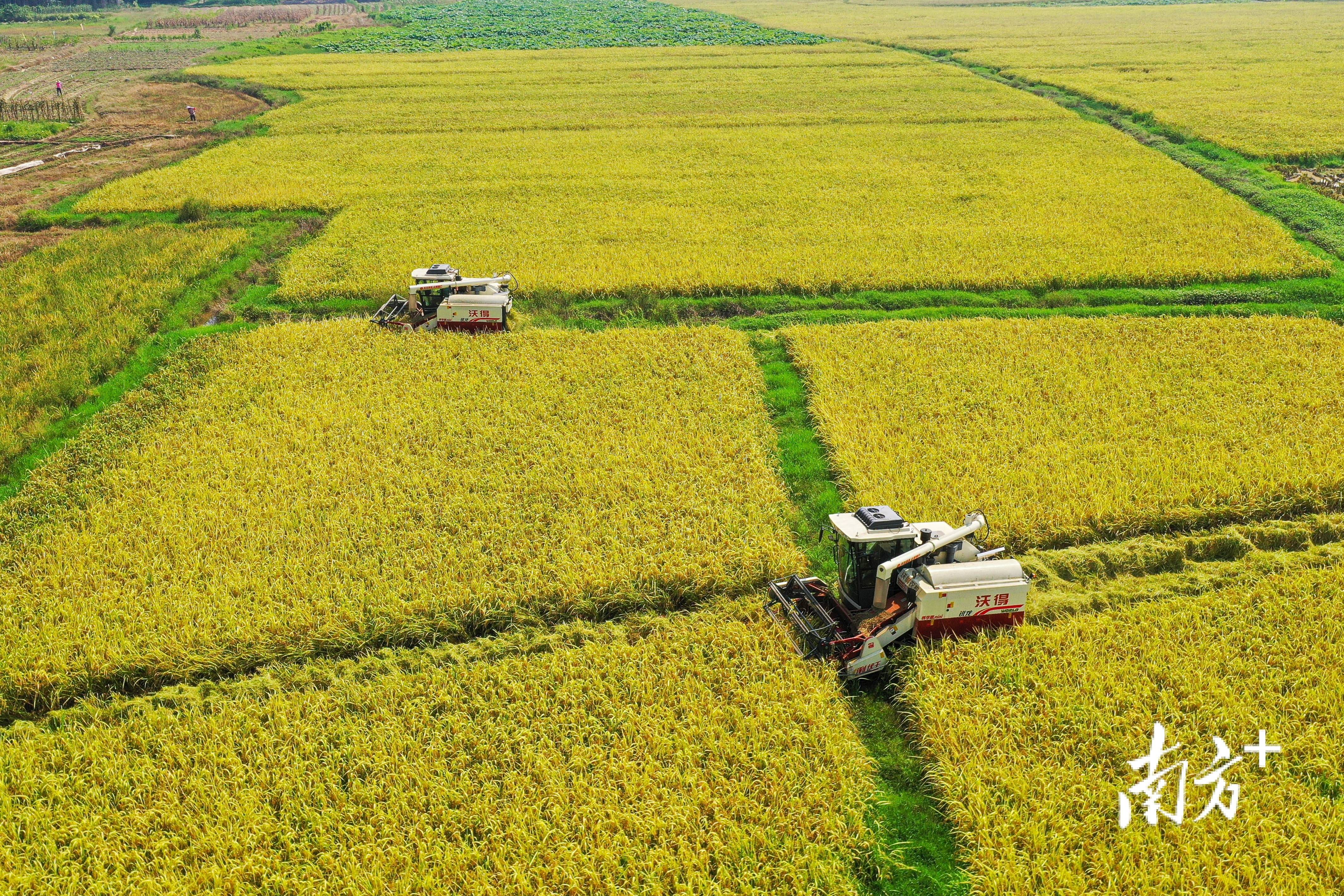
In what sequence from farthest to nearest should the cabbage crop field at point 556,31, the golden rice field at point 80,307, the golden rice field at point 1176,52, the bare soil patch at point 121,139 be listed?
the cabbage crop field at point 556,31
the golden rice field at point 1176,52
the bare soil patch at point 121,139
the golden rice field at point 80,307

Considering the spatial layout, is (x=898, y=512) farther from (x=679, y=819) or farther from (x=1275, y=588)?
(x=679, y=819)

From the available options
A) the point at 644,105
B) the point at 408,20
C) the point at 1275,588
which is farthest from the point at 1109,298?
the point at 408,20

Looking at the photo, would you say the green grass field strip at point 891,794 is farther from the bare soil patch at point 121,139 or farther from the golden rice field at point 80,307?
the bare soil patch at point 121,139

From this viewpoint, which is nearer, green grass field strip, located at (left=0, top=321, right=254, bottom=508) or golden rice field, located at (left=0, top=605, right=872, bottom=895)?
golden rice field, located at (left=0, top=605, right=872, bottom=895)

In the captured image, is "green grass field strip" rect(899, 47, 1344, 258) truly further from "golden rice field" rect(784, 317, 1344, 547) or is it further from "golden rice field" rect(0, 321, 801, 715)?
"golden rice field" rect(0, 321, 801, 715)

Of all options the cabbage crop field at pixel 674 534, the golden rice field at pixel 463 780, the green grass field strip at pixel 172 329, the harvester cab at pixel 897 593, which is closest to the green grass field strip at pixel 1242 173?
the cabbage crop field at pixel 674 534

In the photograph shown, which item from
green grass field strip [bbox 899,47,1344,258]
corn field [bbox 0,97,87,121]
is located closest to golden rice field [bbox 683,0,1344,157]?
green grass field strip [bbox 899,47,1344,258]
